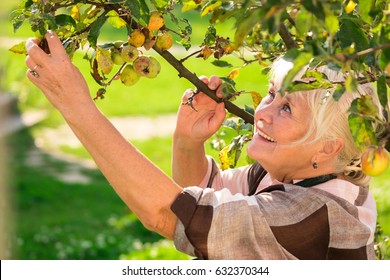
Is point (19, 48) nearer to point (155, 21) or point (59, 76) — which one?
point (59, 76)

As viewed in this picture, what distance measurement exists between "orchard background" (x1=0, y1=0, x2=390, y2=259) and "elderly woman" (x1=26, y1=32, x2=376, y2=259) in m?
0.08

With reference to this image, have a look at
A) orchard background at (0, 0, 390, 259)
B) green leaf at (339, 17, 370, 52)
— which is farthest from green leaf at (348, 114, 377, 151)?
green leaf at (339, 17, 370, 52)

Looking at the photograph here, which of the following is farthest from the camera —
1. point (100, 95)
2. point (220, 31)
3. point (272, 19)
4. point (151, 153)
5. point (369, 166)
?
point (220, 31)

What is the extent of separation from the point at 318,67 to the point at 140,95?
22.6 ft

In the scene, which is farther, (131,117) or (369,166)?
(131,117)

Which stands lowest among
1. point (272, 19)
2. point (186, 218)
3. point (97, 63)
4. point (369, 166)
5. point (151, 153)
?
point (151, 153)

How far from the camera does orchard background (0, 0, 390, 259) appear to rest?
1.51 meters

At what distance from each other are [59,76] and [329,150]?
0.58 meters

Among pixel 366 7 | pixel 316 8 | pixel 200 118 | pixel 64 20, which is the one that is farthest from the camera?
pixel 200 118

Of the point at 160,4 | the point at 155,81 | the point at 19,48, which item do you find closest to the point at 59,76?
the point at 19,48

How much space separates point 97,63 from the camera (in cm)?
195

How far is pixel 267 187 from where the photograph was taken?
1.93 metres

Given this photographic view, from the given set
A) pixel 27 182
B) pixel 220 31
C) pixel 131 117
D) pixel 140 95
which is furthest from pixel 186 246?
pixel 220 31

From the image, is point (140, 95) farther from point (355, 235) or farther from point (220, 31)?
point (355, 235)
